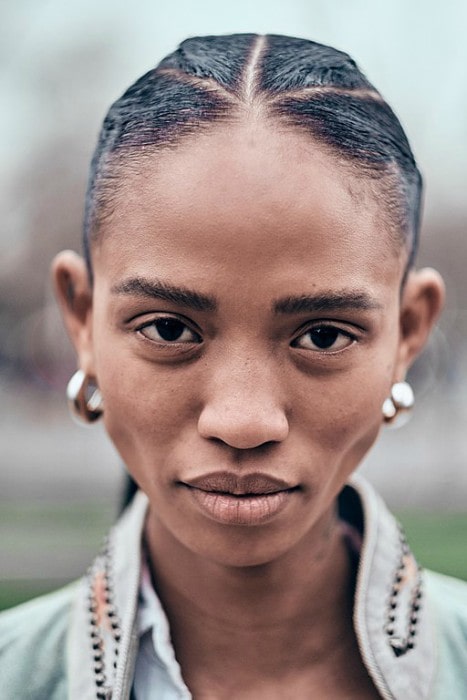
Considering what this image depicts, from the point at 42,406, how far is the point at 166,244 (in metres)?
7.65

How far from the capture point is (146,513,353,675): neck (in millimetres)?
1513

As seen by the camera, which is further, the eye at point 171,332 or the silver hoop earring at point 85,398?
the silver hoop earring at point 85,398

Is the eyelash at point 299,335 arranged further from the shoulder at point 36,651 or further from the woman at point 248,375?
the shoulder at point 36,651

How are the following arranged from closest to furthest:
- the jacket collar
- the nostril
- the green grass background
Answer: the nostril → the jacket collar → the green grass background

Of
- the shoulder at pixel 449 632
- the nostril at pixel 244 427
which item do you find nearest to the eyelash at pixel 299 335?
the nostril at pixel 244 427

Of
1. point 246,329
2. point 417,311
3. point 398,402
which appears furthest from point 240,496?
point 417,311

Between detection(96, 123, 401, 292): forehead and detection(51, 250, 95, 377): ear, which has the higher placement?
detection(96, 123, 401, 292): forehead

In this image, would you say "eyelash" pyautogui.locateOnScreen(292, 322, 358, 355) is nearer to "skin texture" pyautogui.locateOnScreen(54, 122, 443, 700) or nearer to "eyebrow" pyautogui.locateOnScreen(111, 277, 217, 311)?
"skin texture" pyautogui.locateOnScreen(54, 122, 443, 700)

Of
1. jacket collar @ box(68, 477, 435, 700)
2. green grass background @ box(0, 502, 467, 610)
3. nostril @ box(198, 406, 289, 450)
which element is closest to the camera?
nostril @ box(198, 406, 289, 450)

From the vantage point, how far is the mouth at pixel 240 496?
4.19 ft

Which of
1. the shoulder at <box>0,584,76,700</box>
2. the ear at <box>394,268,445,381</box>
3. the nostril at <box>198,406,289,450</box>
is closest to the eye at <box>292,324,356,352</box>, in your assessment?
the nostril at <box>198,406,289,450</box>

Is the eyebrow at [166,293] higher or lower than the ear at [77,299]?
higher

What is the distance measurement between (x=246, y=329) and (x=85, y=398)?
40 centimetres

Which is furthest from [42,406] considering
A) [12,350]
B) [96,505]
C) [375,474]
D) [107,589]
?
[107,589]
